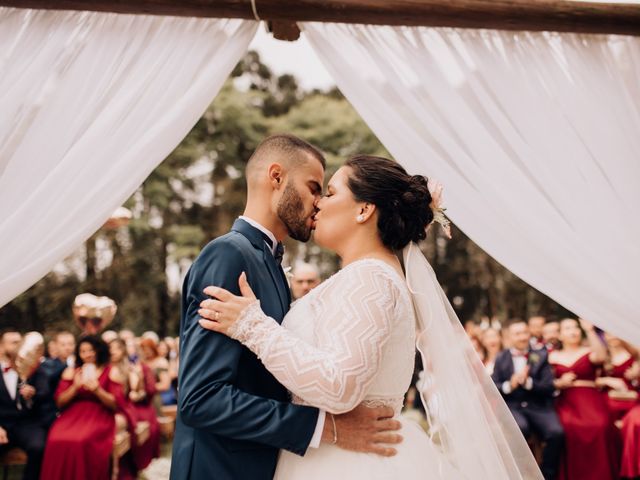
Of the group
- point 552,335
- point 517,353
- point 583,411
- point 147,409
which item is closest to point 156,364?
point 147,409

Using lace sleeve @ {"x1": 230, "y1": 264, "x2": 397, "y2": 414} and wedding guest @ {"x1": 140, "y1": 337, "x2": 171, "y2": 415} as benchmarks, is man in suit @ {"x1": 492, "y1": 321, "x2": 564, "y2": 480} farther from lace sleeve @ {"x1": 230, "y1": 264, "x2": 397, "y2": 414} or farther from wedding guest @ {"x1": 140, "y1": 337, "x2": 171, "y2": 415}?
wedding guest @ {"x1": 140, "y1": 337, "x2": 171, "y2": 415}

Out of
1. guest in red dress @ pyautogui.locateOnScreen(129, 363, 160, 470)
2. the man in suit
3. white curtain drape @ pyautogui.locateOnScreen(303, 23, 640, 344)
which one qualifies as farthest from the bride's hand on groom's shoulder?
guest in red dress @ pyautogui.locateOnScreen(129, 363, 160, 470)

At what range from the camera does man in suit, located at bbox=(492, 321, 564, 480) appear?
274 inches

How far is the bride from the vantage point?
7.41 feet

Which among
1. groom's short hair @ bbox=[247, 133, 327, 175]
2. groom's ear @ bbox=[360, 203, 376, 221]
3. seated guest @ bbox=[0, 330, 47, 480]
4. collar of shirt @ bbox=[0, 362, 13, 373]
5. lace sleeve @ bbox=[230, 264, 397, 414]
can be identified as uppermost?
groom's short hair @ bbox=[247, 133, 327, 175]

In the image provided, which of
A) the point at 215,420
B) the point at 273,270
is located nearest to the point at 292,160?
the point at 273,270

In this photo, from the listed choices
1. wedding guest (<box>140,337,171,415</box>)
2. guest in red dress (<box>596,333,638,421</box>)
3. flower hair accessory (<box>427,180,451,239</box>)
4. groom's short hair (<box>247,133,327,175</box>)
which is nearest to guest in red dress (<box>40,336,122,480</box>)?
wedding guest (<box>140,337,171,415</box>)

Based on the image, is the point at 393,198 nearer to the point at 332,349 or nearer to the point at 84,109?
the point at 332,349

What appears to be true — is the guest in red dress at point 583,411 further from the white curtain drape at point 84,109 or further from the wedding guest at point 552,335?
the white curtain drape at point 84,109

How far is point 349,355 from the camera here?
2.23 m

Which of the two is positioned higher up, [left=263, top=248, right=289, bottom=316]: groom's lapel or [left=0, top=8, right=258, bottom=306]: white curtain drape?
[left=0, top=8, right=258, bottom=306]: white curtain drape

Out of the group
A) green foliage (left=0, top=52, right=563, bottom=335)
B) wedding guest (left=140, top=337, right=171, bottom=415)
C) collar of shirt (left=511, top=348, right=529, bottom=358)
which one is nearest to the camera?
collar of shirt (left=511, top=348, right=529, bottom=358)

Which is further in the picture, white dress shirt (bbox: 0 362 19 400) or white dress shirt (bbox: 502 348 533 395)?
Answer: white dress shirt (bbox: 502 348 533 395)

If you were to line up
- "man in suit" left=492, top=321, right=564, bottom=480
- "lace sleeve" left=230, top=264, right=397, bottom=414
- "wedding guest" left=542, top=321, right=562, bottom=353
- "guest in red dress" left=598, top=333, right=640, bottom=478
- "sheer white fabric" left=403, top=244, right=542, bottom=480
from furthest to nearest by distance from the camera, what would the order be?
"wedding guest" left=542, top=321, right=562, bottom=353, "man in suit" left=492, top=321, right=564, bottom=480, "guest in red dress" left=598, top=333, right=640, bottom=478, "sheer white fabric" left=403, top=244, right=542, bottom=480, "lace sleeve" left=230, top=264, right=397, bottom=414
